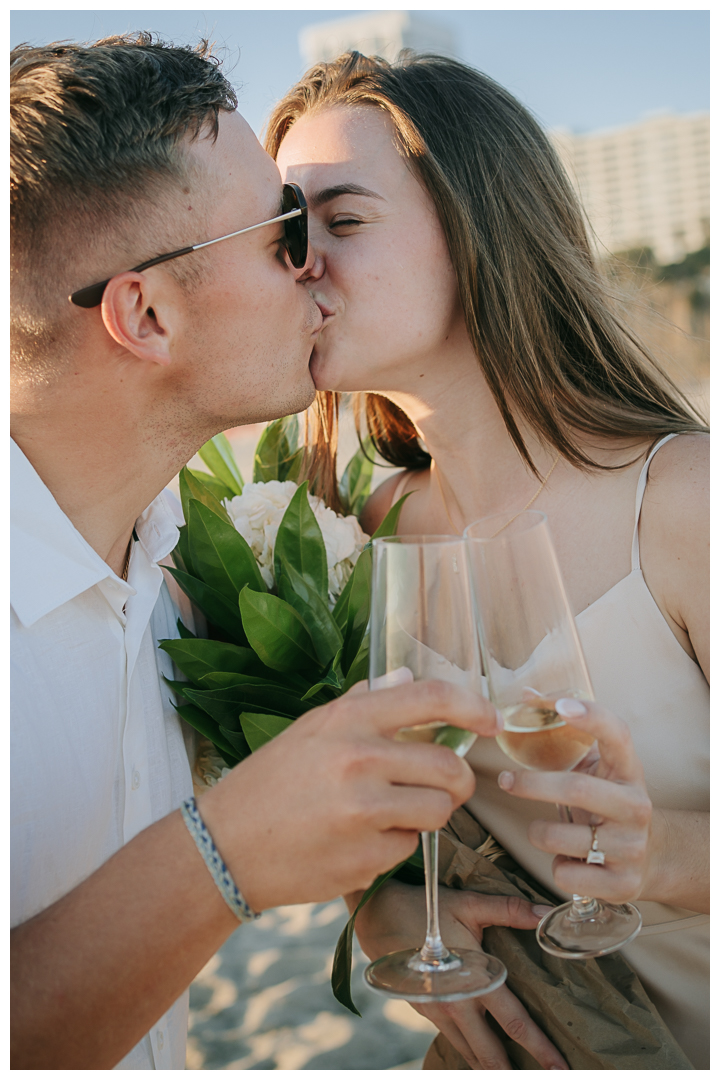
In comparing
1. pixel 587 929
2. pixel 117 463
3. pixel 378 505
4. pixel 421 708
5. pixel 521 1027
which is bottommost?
pixel 521 1027

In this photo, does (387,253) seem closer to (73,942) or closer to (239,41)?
(239,41)

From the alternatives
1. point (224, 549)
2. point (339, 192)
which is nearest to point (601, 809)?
point (224, 549)

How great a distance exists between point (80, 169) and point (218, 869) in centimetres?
177

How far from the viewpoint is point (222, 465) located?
2.99 metres

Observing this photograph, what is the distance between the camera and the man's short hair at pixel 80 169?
2.09m

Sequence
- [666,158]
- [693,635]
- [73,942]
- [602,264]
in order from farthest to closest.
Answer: [666,158] → [602,264] → [693,635] → [73,942]

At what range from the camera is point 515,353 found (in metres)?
2.67

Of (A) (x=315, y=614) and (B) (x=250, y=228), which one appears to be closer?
(A) (x=315, y=614)

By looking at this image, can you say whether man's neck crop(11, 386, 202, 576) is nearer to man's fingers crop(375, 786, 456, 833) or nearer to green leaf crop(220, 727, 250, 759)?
green leaf crop(220, 727, 250, 759)

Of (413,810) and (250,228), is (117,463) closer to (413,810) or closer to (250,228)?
(250,228)

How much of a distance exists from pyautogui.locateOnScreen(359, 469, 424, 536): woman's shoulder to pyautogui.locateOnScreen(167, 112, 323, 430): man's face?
0.94 m

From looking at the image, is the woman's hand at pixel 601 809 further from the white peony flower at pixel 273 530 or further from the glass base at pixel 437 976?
the white peony flower at pixel 273 530

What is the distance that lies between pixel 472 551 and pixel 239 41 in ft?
7.40

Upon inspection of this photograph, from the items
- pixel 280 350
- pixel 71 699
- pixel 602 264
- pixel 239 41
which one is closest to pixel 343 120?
pixel 239 41
